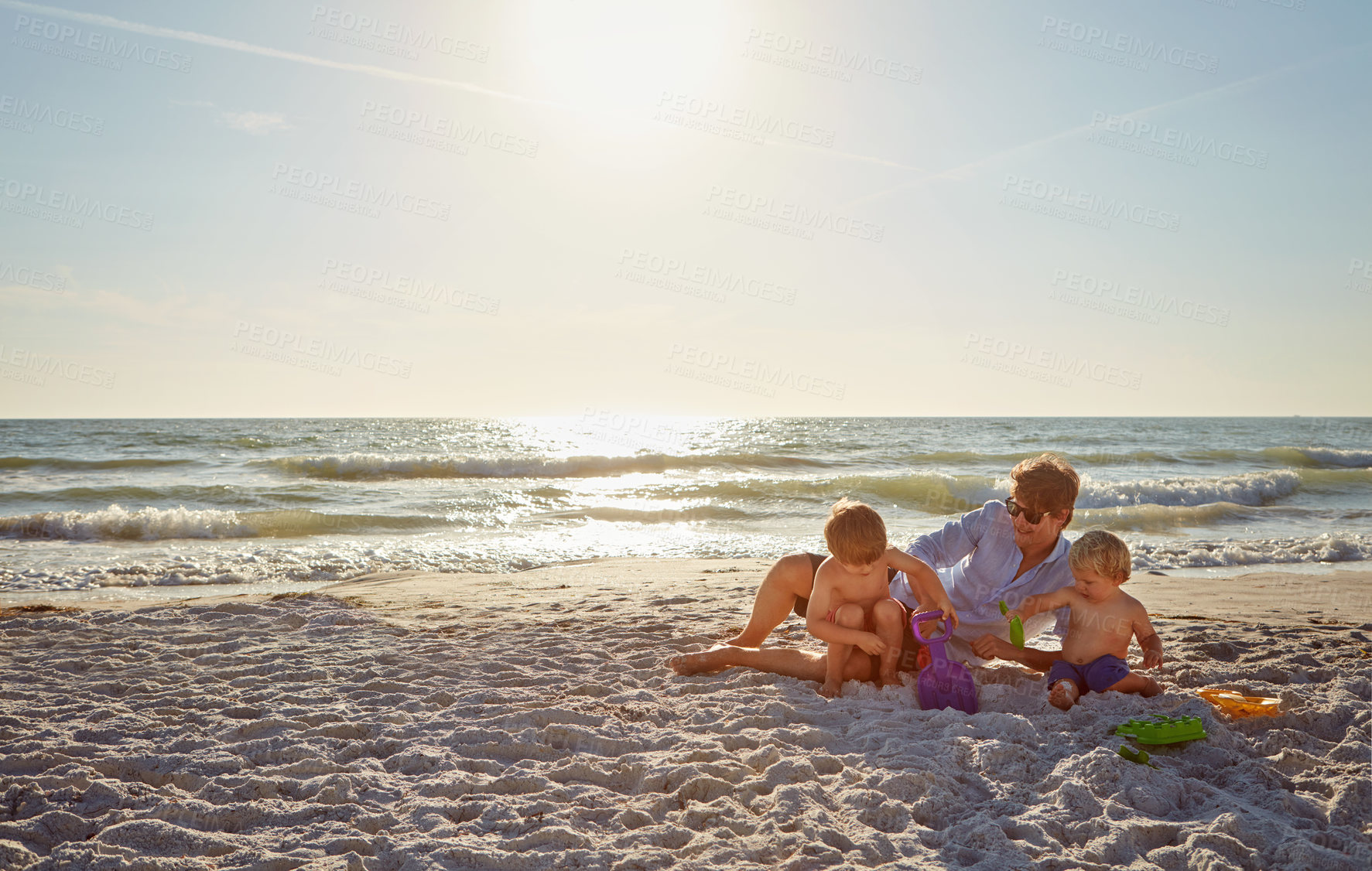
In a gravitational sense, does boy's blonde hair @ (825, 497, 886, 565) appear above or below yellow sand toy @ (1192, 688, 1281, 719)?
above

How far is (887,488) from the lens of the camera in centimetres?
1712

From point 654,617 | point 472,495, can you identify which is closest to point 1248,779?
point 654,617

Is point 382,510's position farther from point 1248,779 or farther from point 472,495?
point 1248,779

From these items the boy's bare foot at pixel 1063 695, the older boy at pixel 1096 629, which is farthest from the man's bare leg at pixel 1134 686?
the boy's bare foot at pixel 1063 695

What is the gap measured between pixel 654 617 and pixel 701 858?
10.8 ft

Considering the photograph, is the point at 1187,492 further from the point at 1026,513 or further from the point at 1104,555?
the point at 1026,513

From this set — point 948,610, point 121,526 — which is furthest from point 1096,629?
point 121,526

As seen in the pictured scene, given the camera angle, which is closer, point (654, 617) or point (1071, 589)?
point (1071, 589)

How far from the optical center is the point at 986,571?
143 inches

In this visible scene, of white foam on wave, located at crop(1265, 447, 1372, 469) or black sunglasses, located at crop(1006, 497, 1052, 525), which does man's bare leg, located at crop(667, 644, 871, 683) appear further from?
white foam on wave, located at crop(1265, 447, 1372, 469)

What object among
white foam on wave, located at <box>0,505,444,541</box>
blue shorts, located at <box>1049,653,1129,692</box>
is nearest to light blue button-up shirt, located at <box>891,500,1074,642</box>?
blue shorts, located at <box>1049,653,1129,692</box>

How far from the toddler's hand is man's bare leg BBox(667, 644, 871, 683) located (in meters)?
0.33

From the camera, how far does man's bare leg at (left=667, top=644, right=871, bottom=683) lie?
155 inches

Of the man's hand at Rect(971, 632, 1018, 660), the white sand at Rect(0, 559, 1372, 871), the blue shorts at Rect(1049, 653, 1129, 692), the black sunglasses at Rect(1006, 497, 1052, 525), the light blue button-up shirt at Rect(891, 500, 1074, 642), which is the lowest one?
the white sand at Rect(0, 559, 1372, 871)
